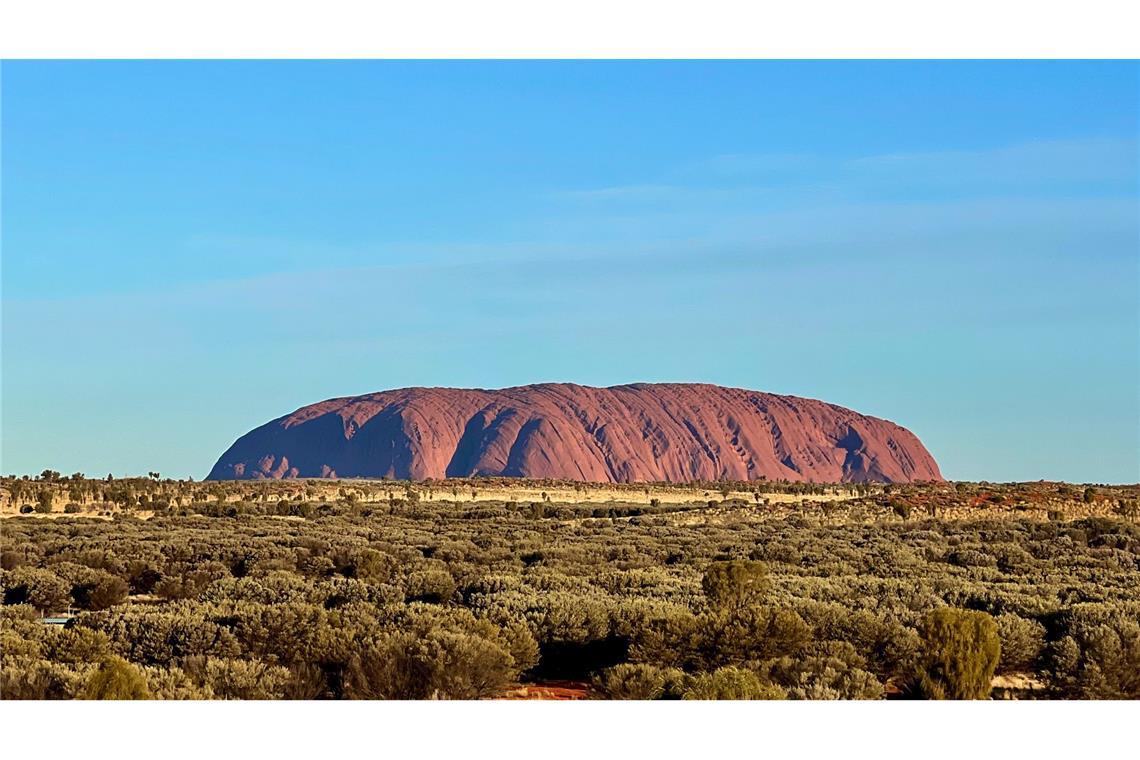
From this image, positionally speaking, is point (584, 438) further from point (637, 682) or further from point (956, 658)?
point (637, 682)

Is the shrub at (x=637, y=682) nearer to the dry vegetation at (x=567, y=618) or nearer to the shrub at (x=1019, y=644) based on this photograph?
the dry vegetation at (x=567, y=618)

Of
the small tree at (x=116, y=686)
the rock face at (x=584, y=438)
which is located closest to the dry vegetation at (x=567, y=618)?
the small tree at (x=116, y=686)

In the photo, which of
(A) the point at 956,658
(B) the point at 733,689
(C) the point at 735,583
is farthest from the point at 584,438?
(B) the point at 733,689

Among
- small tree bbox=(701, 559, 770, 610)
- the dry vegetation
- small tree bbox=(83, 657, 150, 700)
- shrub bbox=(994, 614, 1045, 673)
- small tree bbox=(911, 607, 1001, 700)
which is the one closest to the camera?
small tree bbox=(83, 657, 150, 700)

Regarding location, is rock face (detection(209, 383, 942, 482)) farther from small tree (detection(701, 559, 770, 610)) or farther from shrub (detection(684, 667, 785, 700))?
shrub (detection(684, 667, 785, 700))

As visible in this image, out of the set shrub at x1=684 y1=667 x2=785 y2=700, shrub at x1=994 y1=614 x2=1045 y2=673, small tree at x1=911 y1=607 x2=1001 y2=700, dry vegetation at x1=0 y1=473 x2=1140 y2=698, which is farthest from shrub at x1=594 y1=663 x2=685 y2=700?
shrub at x1=994 y1=614 x2=1045 y2=673

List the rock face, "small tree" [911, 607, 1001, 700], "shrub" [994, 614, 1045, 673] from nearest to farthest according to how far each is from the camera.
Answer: "small tree" [911, 607, 1001, 700] < "shrub" [994, 614, 1045, 673] < the rock face
